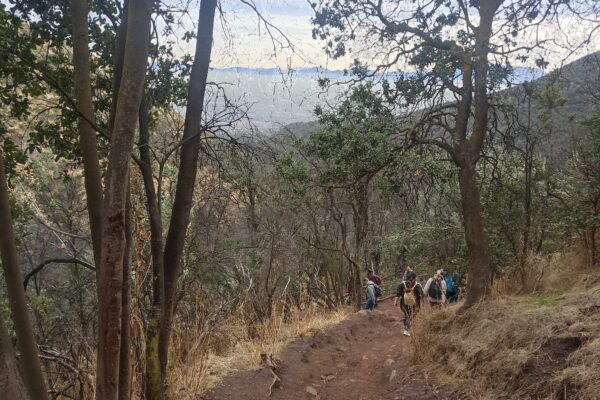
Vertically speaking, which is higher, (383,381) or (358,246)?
(358,246)

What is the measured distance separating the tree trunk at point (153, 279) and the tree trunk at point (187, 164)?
193mm

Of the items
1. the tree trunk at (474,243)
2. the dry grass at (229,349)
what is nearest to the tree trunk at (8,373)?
the dry grass at (229,349)

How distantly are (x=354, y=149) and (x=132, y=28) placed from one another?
5.52 meters

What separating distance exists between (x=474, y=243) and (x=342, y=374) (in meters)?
3.18

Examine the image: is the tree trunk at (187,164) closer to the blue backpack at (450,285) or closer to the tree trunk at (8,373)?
the tree trunk at (8,373)

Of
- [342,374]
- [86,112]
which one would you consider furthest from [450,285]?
[86,112]

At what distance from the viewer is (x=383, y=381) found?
766cm

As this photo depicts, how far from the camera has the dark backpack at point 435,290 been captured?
11.1m

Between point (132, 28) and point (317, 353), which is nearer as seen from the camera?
point (132, 28)

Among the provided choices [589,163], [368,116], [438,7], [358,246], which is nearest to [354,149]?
[368,116]

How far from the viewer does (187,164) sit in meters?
4.65

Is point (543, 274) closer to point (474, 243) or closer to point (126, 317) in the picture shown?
point (474, 243)

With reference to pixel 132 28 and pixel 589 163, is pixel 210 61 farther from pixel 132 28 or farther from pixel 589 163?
pixel 589 163

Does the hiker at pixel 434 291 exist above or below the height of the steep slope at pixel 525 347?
below
